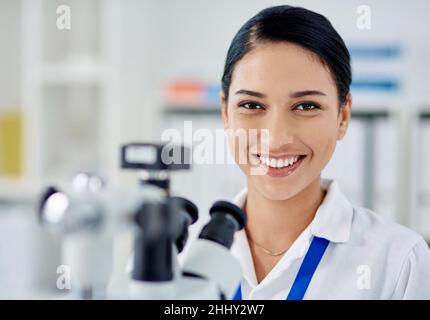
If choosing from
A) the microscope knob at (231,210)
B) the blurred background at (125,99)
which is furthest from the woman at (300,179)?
the blurred background at (125,99)

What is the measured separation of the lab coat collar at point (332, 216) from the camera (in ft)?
1.95

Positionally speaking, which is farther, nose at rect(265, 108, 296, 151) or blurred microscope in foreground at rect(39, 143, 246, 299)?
nose at rect(265, 108, 296, 151)

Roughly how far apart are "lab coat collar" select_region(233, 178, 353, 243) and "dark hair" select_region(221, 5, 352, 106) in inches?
4.1

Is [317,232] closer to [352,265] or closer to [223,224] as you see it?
[352,265]

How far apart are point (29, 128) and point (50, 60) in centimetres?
19

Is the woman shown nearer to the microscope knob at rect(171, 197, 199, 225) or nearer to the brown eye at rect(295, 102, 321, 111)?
the brown eye at rect(295, 102, 321, 111)

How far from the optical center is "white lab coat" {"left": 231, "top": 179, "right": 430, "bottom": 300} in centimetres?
58

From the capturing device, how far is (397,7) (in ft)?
2.75

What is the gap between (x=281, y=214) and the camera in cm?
62

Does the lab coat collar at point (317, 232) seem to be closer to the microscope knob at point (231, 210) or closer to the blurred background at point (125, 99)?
the microscope knob at point (231, 210)

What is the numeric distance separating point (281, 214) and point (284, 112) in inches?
4.7

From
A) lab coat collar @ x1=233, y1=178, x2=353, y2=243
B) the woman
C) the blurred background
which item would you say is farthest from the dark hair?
the blurred background

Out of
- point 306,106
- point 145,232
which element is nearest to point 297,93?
point 306,106

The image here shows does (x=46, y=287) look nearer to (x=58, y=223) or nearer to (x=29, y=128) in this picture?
(x=29, y=128)
